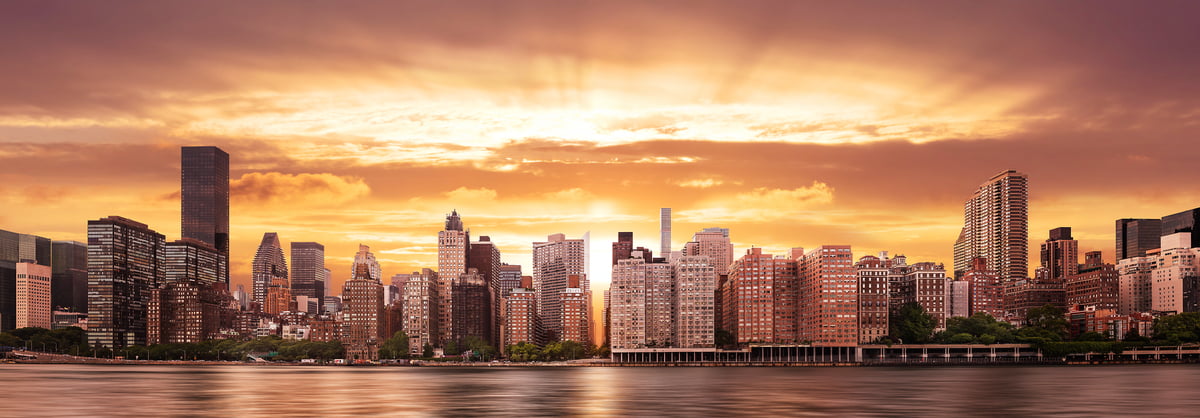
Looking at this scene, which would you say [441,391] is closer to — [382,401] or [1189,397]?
[382,401]

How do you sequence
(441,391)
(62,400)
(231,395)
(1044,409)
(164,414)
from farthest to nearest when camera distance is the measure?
(441,391) < (231,395) < (62,400) < (1044,409) < (164,414)

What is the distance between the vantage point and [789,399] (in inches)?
4695

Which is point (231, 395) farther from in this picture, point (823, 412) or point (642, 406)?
point (823, 412)

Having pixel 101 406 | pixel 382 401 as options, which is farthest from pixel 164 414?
pixel 382 401

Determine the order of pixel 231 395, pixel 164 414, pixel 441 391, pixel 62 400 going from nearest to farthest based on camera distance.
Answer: pixel 164 414 < pixel 62 400 < pixel 231 395 < pixel 441 391

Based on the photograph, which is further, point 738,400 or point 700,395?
point 700,395

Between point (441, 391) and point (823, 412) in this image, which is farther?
point (441, 391)

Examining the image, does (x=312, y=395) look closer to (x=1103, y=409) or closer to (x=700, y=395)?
(x=700, y=395)

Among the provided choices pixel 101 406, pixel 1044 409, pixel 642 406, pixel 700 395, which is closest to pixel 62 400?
pixel 101 406

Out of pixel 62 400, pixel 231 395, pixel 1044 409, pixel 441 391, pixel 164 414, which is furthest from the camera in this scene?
pixel 441 391

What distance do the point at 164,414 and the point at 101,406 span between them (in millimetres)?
14843

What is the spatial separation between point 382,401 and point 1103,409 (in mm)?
65808

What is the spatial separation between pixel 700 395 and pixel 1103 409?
4278 centimetres

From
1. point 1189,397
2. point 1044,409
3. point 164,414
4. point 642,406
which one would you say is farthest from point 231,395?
point 1189,397
